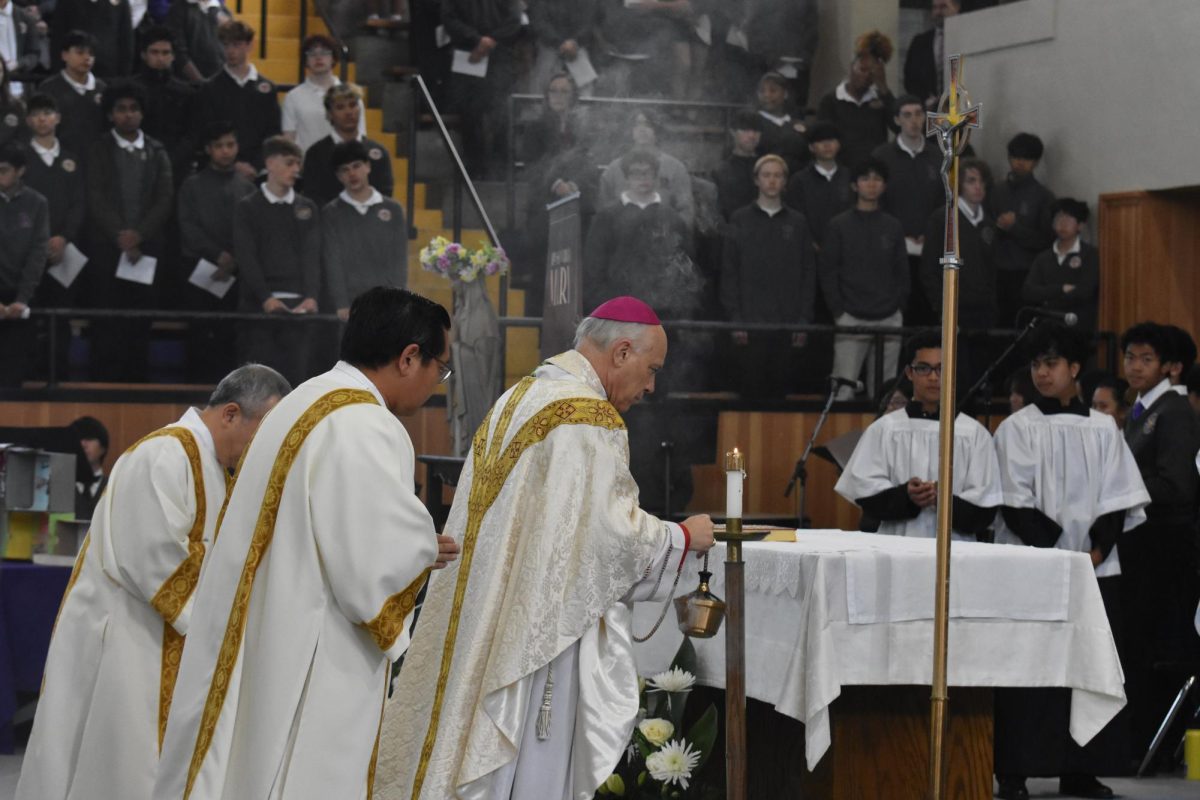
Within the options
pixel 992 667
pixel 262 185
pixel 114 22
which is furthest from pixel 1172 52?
pixel 992 667

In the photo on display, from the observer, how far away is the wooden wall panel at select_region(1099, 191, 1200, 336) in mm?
11102

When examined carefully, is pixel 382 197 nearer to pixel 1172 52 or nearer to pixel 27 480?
pixel 27 480

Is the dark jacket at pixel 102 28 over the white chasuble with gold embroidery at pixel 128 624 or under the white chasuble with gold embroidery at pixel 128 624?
over

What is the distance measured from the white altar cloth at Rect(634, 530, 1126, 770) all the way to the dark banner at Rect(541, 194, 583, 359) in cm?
320

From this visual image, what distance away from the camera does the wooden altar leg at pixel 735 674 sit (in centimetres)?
392

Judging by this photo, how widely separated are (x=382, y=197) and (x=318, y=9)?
3209mm

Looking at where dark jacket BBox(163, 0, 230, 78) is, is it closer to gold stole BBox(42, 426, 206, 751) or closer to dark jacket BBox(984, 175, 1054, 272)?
dark jacket BBox(984, 175, 1054, 272)

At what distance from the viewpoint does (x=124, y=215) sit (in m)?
9.98

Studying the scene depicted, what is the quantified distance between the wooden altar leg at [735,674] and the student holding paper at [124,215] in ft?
22.5

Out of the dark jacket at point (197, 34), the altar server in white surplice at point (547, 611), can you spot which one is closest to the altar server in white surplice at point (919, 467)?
the altar server in white surplice at point (547, 611)

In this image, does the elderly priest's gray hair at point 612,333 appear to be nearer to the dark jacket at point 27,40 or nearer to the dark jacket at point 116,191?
the dark jacket at point 116,191

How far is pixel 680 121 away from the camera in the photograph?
37.8ft

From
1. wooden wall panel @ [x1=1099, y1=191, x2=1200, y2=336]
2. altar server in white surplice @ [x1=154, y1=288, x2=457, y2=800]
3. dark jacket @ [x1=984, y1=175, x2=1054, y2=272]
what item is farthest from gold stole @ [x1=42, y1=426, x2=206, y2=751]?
wooden wall panel @ [x1=1099, y1=191, x2=1200, y2=336]

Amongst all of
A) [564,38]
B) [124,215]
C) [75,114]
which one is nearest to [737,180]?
[564,38]
